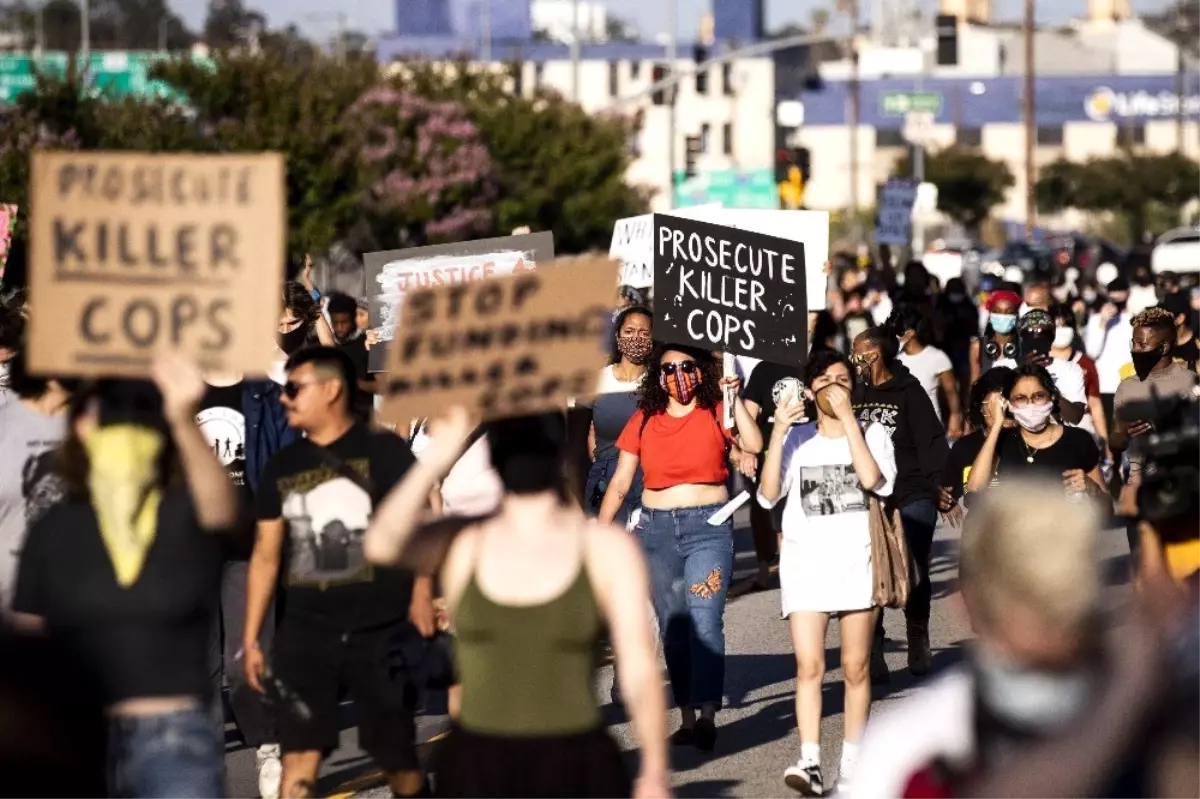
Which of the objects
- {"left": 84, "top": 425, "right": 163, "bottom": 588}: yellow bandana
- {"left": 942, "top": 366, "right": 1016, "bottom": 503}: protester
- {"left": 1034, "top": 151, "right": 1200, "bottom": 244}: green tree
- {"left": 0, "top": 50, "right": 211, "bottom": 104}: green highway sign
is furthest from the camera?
{"left": 1034, "top": 151, "right": 1200, "bottom": 244}: green tree

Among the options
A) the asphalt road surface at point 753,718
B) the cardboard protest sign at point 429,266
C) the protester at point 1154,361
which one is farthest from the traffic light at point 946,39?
the cardboard protest sign at point 429,266

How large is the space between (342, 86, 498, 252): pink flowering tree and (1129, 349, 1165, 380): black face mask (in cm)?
3260

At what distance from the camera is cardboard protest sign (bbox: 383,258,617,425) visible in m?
5.98

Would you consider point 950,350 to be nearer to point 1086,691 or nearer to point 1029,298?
point 1029,298

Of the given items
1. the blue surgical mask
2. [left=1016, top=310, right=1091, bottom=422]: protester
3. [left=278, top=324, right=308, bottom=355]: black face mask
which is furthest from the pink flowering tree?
[left=278, top=324, right=308, bottom=355]: black face mask

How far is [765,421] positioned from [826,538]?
16.4ft

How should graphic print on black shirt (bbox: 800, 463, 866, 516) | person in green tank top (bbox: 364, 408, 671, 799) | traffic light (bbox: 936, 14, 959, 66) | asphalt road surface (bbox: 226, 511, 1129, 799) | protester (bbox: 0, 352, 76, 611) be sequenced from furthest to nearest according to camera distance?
traffic light (bbox: 936, 14, 959, 66)
asphalt road surface (bbox: 226, 511, 1129, 799)
graphic print on black shirt (bbox: 800, 463, 866, 516)
protester (bbox: 0, 352, 76, 611)
person in green tank top (bbox: 364, 408, 671, 799)

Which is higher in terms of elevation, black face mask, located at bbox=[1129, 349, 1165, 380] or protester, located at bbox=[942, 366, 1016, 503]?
black face mask, located at bbox=[1129, 349, 1165, 380]

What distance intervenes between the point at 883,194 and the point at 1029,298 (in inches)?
609

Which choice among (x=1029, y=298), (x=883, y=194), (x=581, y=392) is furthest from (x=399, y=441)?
(x=883, y=194)

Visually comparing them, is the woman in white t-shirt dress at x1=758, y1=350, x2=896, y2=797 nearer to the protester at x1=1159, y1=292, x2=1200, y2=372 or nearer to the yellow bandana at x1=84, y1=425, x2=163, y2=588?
the yellow bandana at x1=84, y1=425, x2=163, y2=588

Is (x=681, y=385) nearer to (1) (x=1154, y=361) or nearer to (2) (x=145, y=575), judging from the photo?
(1) (x=1154, y=361)

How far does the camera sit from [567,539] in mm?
5691

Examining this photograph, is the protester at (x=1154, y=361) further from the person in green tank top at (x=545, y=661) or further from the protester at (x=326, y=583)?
the person in green tank top at (x=545, y=661)
